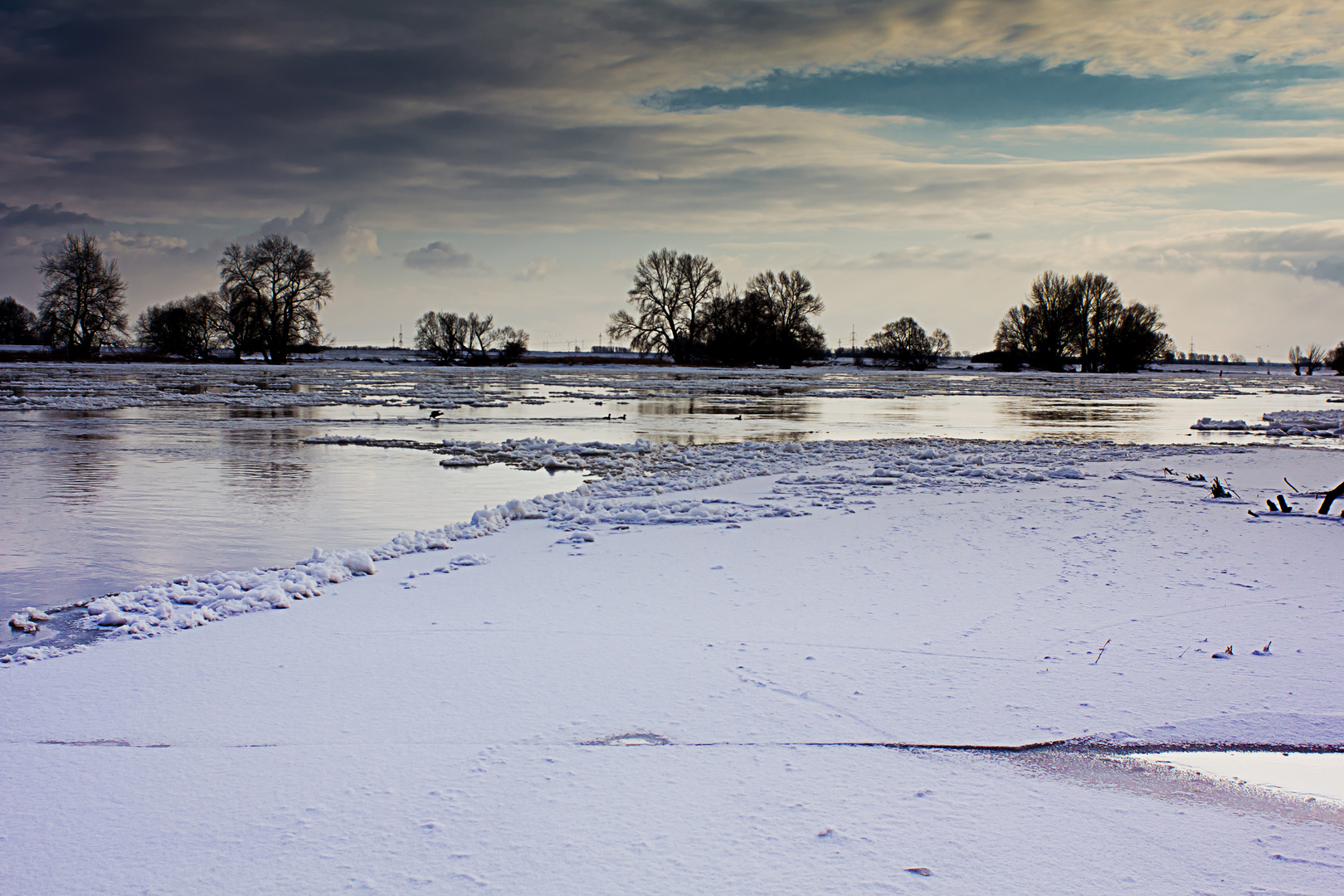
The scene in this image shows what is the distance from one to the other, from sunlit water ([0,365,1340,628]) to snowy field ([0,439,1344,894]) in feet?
5.14

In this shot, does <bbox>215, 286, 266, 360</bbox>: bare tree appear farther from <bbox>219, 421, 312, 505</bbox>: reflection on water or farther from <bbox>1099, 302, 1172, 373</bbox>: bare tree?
<bbox>1099, 302, 1172, 373</bbox>: bare tree

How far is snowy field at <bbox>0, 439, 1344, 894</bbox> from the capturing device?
2.33m

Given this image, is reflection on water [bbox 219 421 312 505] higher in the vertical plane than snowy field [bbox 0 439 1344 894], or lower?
higher

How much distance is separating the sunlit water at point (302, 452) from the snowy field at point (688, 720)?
157cm

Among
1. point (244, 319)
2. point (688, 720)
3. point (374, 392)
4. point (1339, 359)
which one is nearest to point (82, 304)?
point (244, 319)

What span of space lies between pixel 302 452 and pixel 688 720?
11.1 meters

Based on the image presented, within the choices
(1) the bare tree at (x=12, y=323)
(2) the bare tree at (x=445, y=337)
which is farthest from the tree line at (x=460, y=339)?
(1) the bare tree at (x=12, y=323)

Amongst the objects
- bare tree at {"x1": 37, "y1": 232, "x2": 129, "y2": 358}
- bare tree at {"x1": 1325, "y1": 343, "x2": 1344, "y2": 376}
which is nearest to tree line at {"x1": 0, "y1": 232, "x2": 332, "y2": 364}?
bare tree at {"x1": 37, "y1": 232, "x2": 129, "y2": 358}

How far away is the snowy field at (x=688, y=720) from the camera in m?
2.33

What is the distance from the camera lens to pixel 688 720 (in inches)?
129

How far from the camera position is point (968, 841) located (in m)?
2.42

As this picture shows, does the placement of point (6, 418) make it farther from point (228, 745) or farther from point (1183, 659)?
point (1183, 659)

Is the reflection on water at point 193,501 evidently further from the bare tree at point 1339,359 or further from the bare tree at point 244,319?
the bare tree at point 1339,359

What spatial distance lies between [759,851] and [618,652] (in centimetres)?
174
